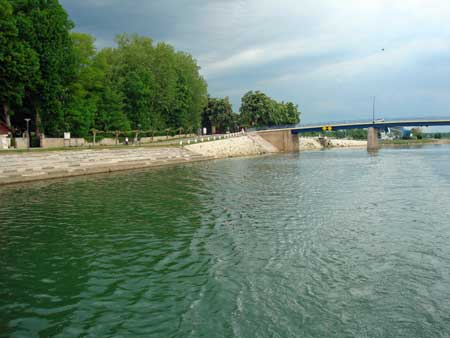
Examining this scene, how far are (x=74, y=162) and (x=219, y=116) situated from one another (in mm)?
83476

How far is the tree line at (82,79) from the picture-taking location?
154 feet

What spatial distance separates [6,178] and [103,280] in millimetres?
29073

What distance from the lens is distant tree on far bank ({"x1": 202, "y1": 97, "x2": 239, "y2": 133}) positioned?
407 ft

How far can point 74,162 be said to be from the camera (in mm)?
43125

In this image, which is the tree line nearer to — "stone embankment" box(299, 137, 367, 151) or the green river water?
the green river water

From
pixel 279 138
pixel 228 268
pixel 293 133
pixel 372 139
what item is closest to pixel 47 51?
pixel 228 268

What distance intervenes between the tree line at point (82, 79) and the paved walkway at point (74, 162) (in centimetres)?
1036

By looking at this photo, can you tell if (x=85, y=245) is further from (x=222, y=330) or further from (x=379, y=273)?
(x=379, y=273)

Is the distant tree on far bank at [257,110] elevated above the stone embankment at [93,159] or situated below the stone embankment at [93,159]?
above

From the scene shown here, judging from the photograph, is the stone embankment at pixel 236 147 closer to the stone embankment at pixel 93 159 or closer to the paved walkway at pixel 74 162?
the stone embankment at pixel 93 159

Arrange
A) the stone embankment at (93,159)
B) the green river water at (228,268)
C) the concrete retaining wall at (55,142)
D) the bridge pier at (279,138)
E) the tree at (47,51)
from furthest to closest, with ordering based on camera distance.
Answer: the bridge pier at (279,138) < the concrete retaining wall at (55,142) < the tree at (47,51) < the stone embankment at (93,159) < the green river water at (228,268)

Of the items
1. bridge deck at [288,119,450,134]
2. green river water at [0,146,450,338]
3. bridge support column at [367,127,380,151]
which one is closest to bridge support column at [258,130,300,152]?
bridge deck at [288,119,450,134]

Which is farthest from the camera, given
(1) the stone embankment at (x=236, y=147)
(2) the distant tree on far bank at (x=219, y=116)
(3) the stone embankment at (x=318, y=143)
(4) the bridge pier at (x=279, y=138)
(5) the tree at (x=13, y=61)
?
(3) the stone embankment at (x=318, y=143)

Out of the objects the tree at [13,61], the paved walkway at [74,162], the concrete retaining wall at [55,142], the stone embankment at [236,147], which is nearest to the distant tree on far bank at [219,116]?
the stone embankment at [236,147]
